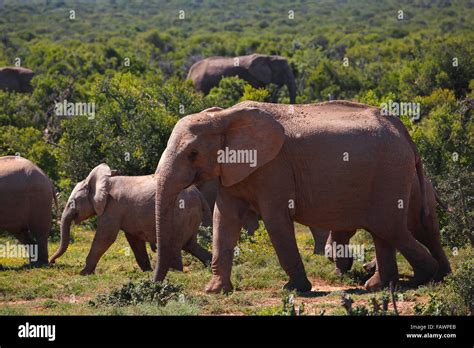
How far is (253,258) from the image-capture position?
16047mm

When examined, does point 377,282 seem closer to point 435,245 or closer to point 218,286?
point 435,245

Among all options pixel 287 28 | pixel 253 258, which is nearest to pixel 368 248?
pixel 253 258

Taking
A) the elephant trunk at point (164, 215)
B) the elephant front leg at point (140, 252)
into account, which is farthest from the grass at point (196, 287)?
the elephant trunk at point (164, 215)

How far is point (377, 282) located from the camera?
13.6 meters

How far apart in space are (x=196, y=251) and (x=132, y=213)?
3.74ft

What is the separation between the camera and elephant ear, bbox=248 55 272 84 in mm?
39156

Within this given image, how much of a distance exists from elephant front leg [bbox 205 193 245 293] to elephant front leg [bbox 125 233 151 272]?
2942mm

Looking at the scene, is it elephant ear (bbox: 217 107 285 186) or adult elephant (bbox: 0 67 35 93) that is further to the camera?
adult elephant (bbox: 0 67 35 93)

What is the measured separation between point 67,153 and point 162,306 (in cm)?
1135

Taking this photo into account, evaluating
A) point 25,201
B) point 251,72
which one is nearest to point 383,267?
point 25,201

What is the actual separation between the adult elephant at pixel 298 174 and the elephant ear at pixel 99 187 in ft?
10.4

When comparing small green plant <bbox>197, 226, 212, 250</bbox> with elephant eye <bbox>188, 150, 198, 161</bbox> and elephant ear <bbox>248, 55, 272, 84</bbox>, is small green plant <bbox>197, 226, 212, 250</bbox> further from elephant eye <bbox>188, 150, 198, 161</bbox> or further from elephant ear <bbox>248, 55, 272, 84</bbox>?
elephant ear <bbox>248, 55, 272, 84</bbox>

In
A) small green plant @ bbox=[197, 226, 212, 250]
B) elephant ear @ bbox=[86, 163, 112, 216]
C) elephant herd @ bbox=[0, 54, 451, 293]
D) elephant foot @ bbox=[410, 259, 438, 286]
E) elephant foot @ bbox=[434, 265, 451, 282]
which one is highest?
elephant herd @ bbox=[0, 54, 451, 293]

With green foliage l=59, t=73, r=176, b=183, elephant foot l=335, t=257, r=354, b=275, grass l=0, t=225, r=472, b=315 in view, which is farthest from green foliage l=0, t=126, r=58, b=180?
elephant foot l=335, t=257, r=354, b=275
